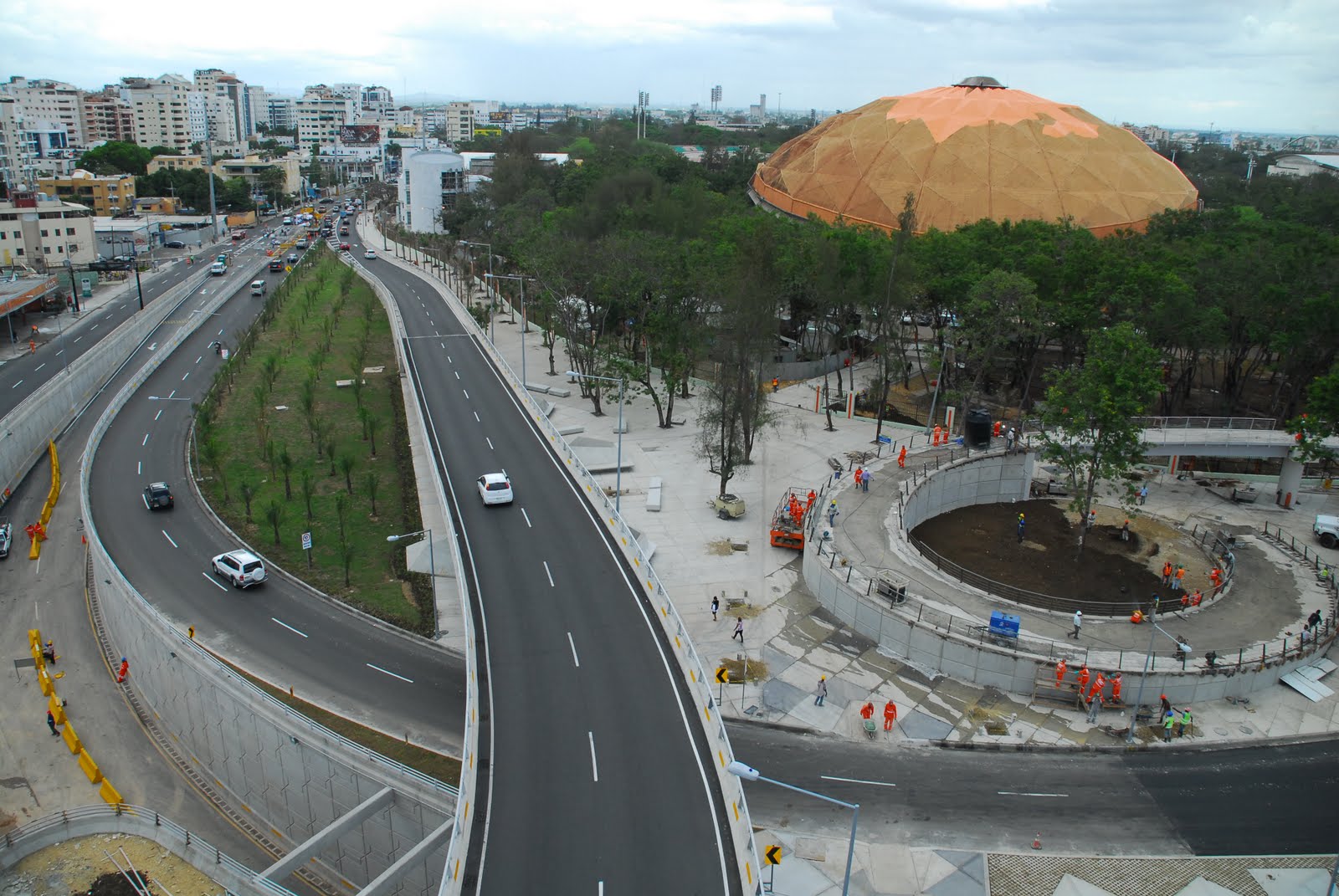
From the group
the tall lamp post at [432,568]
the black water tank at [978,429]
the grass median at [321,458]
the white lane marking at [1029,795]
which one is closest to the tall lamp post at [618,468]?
the tall lamp post at [432,568]

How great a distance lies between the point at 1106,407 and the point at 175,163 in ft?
646

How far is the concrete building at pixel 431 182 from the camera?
154 meters

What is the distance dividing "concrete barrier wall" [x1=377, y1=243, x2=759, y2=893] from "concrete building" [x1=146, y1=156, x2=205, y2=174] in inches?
6722

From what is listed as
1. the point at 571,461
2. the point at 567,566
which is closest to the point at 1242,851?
the point at 567,566

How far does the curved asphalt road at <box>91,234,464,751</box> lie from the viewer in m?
34.6

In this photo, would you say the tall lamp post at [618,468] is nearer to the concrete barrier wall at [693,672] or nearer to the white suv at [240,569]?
the concrete barrier wall at [693,672]

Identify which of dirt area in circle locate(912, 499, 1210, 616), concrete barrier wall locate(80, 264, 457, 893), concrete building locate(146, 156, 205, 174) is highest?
concrete building locate(146, 156, 205, 174)

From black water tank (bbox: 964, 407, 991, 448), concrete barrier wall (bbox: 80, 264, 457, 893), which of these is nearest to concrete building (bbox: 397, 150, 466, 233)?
black water tank (bbox: 964, 407, 991, 448)

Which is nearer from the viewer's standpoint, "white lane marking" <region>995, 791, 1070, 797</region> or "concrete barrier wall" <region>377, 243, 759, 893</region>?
"concrete barrier wall" <region>377, 243, 759, 893</region>

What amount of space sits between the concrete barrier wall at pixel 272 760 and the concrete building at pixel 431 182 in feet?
408

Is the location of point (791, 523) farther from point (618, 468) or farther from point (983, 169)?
point (983, 169)

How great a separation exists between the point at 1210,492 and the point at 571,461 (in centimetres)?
3849

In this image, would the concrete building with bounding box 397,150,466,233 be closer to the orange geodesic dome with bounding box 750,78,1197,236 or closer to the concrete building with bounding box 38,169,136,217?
the concrete building with bounding box 38,169,136,217

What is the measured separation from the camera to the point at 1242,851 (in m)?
27.3
